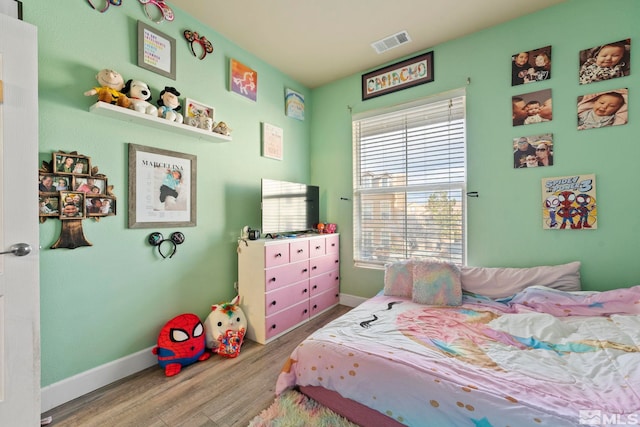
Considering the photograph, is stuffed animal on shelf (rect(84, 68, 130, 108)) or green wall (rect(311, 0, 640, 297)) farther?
green wall (rect(311, 0, 640, 297))

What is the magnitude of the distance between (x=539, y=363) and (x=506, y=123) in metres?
1.94

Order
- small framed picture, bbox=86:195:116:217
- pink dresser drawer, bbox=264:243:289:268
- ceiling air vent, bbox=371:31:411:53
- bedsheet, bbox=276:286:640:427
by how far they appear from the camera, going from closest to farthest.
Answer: bedsheet, bbox=276:286:640:427 → small framed picture, bbox=86:195:116:217 → pink dresser drawer, bbox=264:243:289:268 → ceiling air vent, bbox=371:31:411:53

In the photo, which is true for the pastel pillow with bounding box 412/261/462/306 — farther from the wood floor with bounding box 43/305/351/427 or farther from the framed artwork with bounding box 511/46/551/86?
the framed artwork with bounding box 511/46/551/86

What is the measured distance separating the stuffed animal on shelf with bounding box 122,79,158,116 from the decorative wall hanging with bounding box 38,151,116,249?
0.46 m

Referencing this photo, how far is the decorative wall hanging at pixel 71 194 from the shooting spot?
1.53m

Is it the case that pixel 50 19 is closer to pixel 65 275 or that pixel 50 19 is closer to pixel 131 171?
pixel 131 171

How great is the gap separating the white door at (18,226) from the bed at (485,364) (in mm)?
1242

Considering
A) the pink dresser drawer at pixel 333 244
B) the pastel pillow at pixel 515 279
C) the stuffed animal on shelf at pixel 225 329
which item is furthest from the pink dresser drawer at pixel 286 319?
the pastel pillow at pixel 515 279

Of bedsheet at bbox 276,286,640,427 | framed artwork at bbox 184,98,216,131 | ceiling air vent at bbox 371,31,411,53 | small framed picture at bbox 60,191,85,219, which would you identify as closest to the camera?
bedsheet at bbox 276,286,640,427

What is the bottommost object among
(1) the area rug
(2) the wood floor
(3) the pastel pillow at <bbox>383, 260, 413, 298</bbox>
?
(2) the wood floor

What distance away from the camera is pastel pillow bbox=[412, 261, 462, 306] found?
6.82 feet

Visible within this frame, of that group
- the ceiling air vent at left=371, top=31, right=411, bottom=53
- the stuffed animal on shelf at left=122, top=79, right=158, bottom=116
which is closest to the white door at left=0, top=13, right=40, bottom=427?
the stuffed animal on shelf at left=122, top=79, right=158, bottom=116

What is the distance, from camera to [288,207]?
9.30ft

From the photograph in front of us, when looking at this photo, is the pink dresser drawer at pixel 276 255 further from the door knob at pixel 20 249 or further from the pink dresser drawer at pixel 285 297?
the door knob at pixel 20 249
